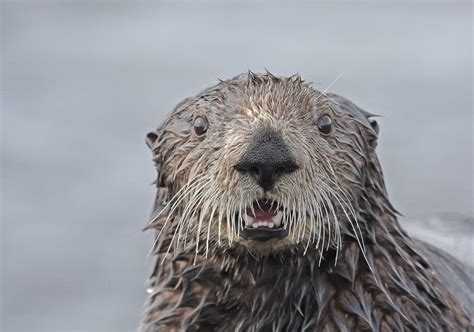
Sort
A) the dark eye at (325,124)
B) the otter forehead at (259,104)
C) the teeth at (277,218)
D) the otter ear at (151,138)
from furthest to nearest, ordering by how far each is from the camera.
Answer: the otter ear at (151,138)
the dark eye at (325,124)
the otter forehead at (259,104)
the teeth at (277,218)

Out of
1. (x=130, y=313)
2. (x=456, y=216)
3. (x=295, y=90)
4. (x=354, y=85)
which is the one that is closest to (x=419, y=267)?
(x=295, y=90)

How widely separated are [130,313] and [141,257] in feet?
1.83

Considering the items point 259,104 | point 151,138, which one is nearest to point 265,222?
point 259,104

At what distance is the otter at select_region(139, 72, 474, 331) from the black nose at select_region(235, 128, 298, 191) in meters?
0.01

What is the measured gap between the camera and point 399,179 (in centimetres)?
647

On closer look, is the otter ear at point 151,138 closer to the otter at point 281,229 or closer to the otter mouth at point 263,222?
the otter at point 281,229

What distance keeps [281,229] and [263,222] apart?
5 centimetres

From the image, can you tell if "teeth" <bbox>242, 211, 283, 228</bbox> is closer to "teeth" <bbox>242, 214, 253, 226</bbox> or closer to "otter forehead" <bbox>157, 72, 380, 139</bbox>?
"teeth" <bbox>242, 214, 253, 226</bbox>

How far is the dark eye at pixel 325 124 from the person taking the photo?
3.53 m

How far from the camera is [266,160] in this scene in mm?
3154

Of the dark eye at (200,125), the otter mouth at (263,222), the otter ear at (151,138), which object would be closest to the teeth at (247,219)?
the otter mouth at (263,222)

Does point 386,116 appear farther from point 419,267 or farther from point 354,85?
point 419,267

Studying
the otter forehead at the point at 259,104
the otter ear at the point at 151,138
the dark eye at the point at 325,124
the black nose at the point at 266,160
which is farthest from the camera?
the otter ear at the point at 151,138

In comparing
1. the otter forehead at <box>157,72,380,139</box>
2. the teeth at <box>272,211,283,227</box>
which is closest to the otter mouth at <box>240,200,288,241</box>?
the teeth at <box>272,211,283,227</box>
